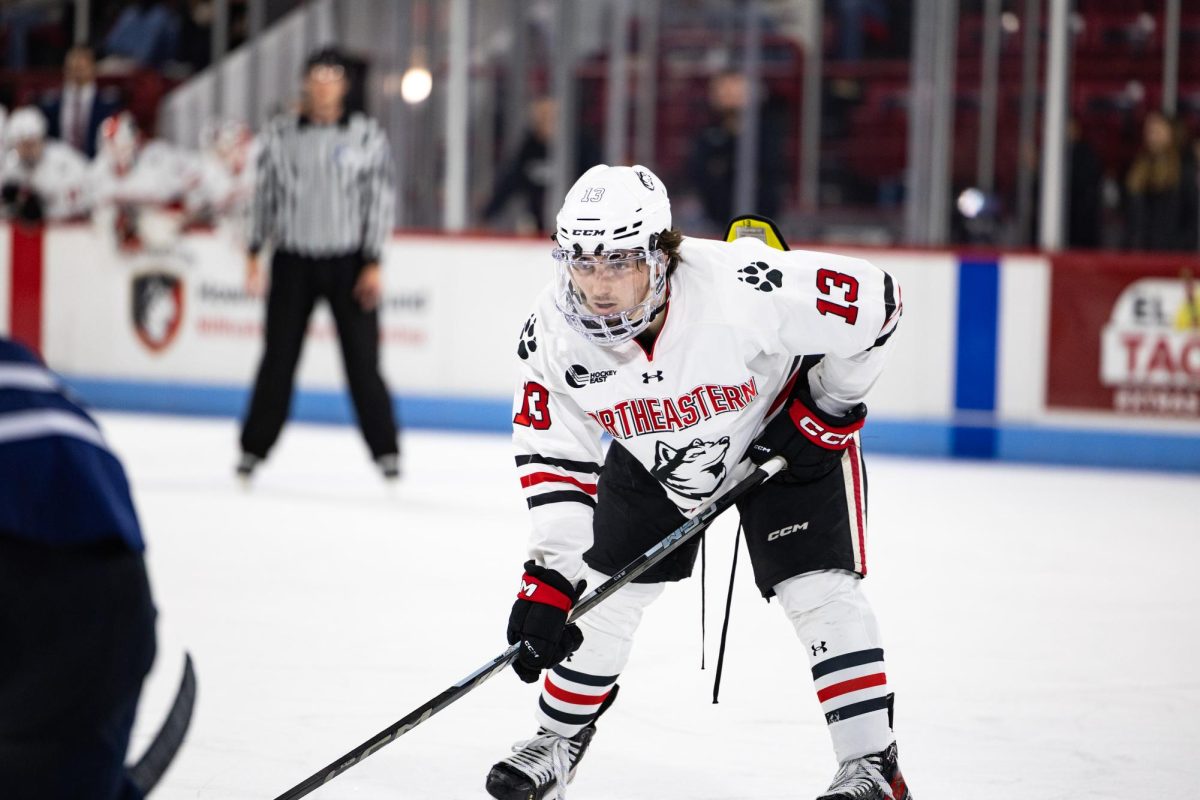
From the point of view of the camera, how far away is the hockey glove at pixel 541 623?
7.23ft

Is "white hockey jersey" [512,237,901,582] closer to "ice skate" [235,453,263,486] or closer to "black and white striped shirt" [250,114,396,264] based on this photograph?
"black and white striped shirt" [250,114,396,264]

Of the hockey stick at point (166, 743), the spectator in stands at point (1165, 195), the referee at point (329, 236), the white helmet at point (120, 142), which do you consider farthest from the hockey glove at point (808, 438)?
the white helmet at point (120, 142)

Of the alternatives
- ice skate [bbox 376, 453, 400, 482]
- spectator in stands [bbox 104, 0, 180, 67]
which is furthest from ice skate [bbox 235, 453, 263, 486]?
spectator in stands [bbox 104, 0, 180, 67]

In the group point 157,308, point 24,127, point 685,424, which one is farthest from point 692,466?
point 24,127

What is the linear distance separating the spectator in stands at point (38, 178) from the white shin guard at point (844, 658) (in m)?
6.67

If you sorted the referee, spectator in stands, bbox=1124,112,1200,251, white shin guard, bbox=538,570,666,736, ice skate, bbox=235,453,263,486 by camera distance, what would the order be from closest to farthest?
white shin guard, bbox=538,570,666,736 < the referee < ice skate, bbox=235,453,263,486 < spectator in stands, bbox=1124,112,1200,251

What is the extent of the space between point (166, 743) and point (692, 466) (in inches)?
40.0

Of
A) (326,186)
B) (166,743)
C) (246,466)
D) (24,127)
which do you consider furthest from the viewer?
(24,127)

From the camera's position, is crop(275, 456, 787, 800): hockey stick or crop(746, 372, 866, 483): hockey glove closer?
crop(275, 456, 787, 800): hockey stick

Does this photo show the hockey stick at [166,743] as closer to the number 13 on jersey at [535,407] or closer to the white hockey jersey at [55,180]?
the number 13 on jersey at [535,407]

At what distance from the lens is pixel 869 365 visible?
2434 millimetres

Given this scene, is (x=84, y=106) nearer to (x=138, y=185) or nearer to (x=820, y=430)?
(x=138, y=185)

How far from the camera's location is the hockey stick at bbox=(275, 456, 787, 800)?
2.18 m

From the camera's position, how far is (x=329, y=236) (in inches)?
214
